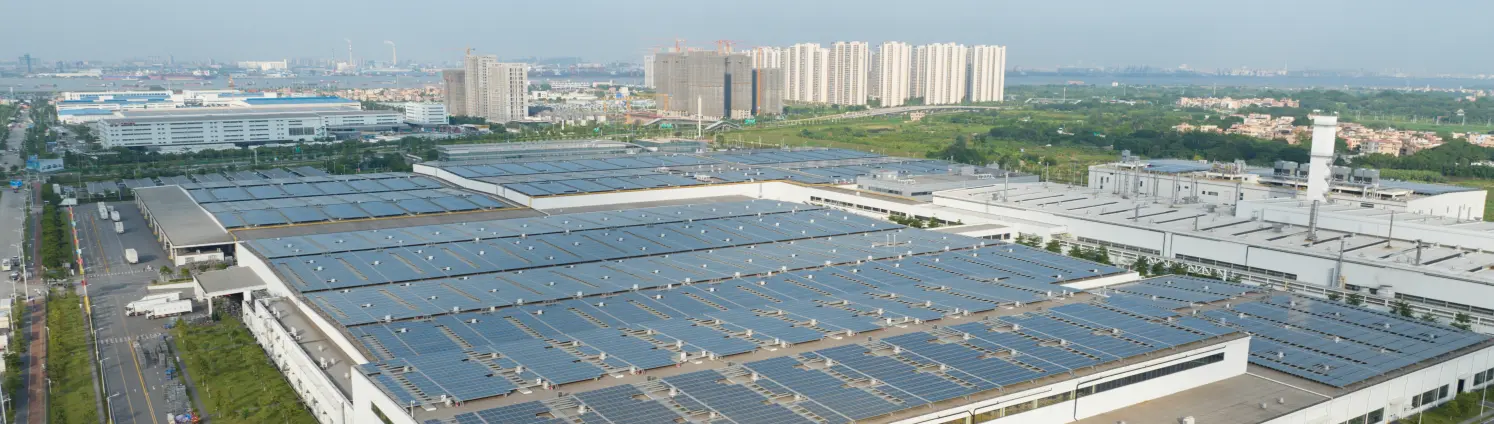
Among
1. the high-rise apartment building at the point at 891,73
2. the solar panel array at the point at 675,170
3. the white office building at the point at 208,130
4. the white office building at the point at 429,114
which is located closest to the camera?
the solar panel array at the point at 675,170

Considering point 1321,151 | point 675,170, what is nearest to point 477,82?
point 675,170

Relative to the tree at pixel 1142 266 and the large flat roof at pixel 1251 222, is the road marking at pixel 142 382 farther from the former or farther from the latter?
the large flat roof at pixel 1251 222

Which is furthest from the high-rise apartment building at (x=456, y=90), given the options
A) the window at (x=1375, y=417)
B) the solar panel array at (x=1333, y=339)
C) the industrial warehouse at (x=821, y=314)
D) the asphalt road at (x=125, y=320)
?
the window at (x=1375, y=417)

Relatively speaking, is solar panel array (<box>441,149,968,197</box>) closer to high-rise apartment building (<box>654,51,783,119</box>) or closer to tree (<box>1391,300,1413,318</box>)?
tree (<box>1391,300,1413,318</box>)

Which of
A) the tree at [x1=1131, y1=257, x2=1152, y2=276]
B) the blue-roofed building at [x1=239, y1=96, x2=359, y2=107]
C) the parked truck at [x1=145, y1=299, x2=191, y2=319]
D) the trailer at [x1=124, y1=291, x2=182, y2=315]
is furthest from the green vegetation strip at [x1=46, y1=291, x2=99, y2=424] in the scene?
the blue-roofed building at [x1=239, y1=96, x2=359, y2=107]

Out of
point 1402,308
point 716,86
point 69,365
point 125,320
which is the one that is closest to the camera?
point 69,365

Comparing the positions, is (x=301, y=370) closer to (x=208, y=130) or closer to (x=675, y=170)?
(x=675, y=170)
